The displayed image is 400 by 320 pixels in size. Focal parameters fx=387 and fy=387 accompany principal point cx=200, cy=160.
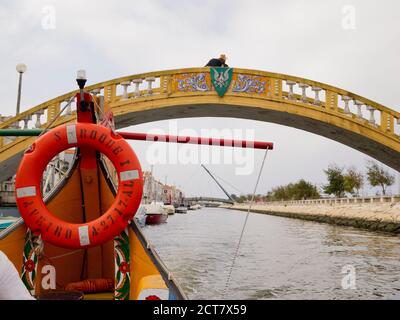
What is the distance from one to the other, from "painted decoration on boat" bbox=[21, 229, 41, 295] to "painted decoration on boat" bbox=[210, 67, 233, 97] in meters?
6.80

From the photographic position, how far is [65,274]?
15.4 ft

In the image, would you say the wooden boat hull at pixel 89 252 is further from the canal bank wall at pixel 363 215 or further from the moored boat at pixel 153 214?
the moored boat at pixel 153 214

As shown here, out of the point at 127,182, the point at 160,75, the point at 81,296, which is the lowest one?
the point at 81,296

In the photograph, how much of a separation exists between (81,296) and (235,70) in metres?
7.30

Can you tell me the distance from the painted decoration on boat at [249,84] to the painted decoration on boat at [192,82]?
0.76 metres

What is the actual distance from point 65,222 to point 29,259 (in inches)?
22.6

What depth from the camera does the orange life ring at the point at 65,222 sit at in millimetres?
3516

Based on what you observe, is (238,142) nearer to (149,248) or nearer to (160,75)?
(149,248)

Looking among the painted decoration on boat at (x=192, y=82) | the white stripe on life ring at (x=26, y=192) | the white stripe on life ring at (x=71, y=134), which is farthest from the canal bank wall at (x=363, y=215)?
the white stripe on life ring at (x=26, y=192)

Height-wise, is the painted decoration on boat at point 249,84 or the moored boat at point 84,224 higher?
the painted decoration on boat at point 249,84

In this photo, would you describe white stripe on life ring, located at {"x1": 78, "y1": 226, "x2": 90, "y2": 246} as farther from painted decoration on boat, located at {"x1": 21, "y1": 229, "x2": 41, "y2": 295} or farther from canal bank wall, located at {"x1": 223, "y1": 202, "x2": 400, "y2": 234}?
canal bank wall, located at {"x1": 223, "y1": 202, "x2": 400, "y2": 234}
